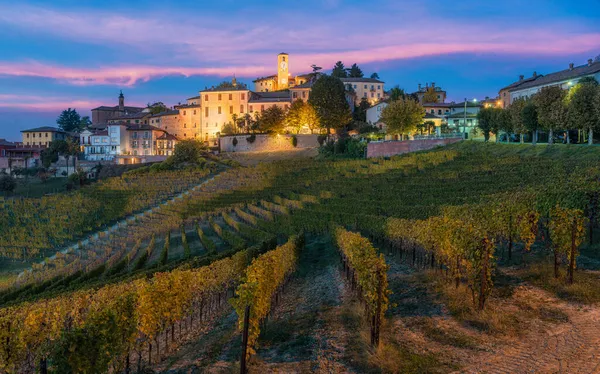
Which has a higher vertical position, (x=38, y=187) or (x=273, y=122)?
(x=273, y=122)

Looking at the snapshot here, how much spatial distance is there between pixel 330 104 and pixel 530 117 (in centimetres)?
3731

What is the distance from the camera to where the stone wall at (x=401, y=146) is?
61844mm

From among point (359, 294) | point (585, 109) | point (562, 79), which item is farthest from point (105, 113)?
point (359, 294)

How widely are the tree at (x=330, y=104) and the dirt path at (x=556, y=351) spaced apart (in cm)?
7114

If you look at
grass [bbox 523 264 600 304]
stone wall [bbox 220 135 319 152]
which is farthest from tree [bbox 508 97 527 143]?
grass [bbox 523 264 600 304]

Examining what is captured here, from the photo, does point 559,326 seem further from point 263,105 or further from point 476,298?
point 263,105

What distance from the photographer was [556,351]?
11.6 metres

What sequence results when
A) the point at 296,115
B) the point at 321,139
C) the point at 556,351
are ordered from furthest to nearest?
the point at 296,115, the point at 321,139, the point at 556,351

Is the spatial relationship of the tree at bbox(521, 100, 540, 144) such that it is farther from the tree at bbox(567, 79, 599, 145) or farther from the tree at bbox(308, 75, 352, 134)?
the tree at bbox(308, 75, 352, 134)

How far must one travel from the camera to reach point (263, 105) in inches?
3969

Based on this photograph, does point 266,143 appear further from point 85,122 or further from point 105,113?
point 85,122

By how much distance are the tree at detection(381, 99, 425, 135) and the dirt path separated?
56.7 meters

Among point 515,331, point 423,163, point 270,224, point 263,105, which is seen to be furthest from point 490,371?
point 263,105

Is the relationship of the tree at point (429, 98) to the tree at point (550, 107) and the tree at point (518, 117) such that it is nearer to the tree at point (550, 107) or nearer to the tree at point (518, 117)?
the tree at point (518, 117)
